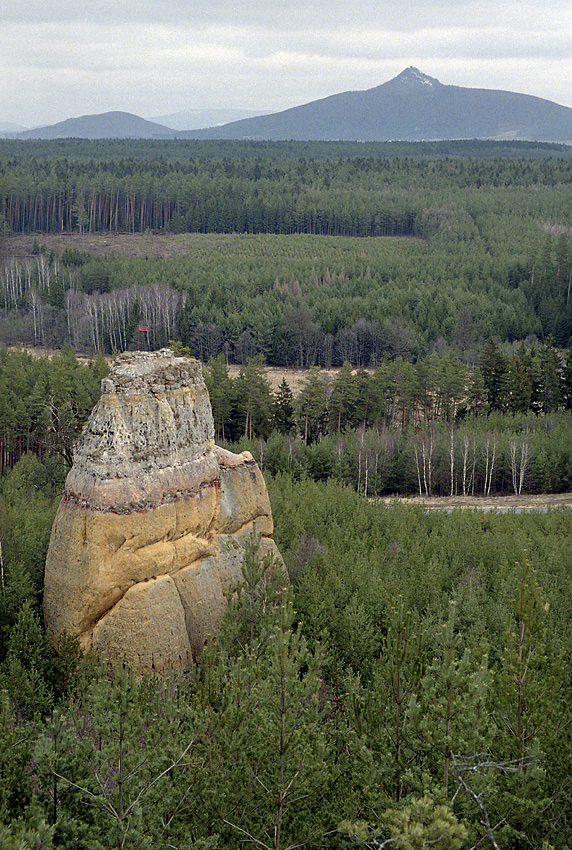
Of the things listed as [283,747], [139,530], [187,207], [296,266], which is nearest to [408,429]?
[139,530]

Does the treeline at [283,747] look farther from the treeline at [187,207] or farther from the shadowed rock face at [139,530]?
the treeline at [187,207]

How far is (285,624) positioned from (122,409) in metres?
7.05

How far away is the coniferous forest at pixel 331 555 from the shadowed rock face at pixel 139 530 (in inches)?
32.9

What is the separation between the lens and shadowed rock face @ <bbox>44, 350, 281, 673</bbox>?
68.8ft

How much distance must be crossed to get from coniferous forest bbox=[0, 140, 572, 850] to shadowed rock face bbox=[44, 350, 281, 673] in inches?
32.9

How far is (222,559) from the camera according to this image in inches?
933

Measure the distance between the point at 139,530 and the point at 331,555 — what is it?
468 inches

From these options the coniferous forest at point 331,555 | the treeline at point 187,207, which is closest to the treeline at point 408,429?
the coniferous forest at point 331,555

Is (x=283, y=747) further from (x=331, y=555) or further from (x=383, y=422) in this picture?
(x=383, y=422)

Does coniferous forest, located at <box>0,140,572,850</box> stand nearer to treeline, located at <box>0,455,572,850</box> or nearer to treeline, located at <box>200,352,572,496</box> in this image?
treeline, located at <box>0,455,572,850</box>

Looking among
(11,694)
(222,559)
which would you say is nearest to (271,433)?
(222,559)

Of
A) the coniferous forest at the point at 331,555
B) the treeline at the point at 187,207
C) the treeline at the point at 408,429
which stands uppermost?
the treeline at the point at 187,207

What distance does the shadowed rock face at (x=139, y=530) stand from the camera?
21.0m

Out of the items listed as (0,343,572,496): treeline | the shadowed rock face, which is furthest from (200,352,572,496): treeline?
the shadowed rock face
